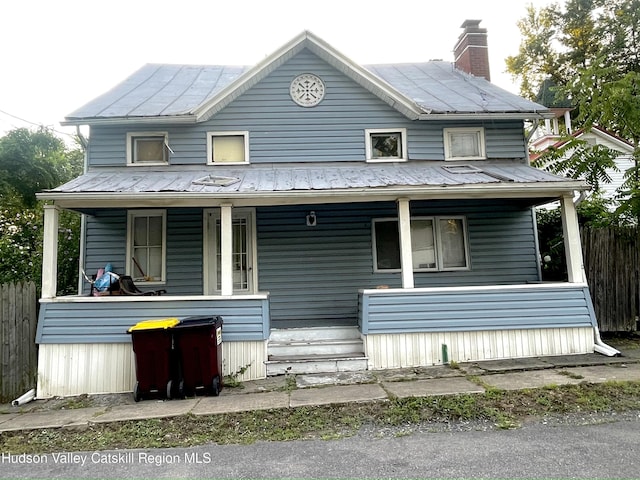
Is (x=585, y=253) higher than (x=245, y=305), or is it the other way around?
(x=585, y=253)

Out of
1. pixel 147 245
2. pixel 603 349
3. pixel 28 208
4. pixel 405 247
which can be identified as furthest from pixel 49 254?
pixel 603 349

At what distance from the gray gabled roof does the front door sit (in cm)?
225

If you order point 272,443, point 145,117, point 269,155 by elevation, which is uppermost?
point 145,117

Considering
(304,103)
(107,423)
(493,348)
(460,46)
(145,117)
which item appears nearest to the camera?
(107,423)

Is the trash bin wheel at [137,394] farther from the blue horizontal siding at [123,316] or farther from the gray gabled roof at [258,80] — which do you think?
the gray gabled roof at [258,80]

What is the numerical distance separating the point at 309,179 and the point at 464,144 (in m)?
3.97

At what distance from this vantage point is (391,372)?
6137 mm

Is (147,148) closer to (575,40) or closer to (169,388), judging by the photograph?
(169,388)

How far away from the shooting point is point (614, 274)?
26.5ft

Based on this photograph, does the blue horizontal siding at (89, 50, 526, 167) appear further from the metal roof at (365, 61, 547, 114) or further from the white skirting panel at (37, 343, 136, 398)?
the white skirting panel at (37, 343, 136, 398)

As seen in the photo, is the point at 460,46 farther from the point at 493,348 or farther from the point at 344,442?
the point at 344,442

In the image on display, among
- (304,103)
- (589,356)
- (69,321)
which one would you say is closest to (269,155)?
(304,103)

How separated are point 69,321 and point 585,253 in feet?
32.7

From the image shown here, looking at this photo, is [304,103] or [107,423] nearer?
[107,423]
